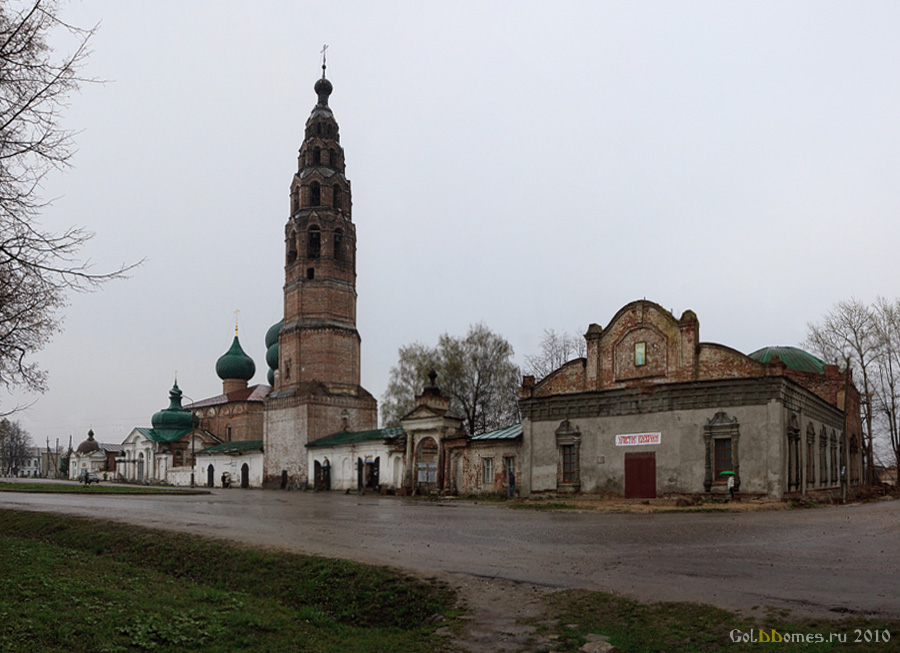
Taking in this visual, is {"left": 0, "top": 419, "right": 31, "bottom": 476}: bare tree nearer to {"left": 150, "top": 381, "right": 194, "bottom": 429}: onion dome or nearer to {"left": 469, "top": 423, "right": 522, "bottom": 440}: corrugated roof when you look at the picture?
{"left": 150, "top": 381, "right": 194, "bottom": 429}: onion dome

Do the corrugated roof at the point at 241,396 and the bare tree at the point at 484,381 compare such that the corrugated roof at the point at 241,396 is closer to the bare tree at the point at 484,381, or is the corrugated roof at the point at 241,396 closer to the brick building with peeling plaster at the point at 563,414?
the brick building with peeling plaster at the point at 563,414

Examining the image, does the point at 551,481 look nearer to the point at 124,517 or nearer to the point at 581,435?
the point at 581,435

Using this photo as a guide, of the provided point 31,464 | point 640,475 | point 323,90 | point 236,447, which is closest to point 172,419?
point 236,447

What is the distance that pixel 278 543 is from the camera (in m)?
13.6

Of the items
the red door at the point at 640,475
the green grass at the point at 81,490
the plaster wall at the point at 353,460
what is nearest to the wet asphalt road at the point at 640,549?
the red door at the point at 640,475

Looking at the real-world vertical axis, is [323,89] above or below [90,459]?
above

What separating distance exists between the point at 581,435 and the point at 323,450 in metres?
22.1

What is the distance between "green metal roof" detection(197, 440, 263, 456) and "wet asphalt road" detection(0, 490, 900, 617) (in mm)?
36685

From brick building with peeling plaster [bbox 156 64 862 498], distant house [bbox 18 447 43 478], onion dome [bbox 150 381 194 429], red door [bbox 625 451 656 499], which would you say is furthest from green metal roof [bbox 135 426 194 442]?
A: distant house [bbox 18 447 43 478]

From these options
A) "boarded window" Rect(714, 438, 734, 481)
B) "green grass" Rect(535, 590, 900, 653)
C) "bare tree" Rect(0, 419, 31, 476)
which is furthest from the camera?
"bare tree" Rect(0, 419, 31, 476)

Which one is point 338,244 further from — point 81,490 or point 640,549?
point 640,549

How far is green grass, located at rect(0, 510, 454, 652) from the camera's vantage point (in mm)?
7684

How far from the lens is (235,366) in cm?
7400

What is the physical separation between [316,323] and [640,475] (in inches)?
1108
